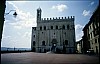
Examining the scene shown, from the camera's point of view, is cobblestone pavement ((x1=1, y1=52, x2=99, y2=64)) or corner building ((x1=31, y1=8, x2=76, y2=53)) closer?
cobblestone pavement ((x1=1, y1=52, x2=99, y2=64))

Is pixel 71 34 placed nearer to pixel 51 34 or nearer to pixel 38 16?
pixel 51 34

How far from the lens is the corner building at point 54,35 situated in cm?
5475

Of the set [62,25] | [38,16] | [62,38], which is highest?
[38,16]

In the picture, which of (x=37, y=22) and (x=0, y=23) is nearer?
(x=0, y=23)

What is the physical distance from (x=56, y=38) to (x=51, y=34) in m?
2.74

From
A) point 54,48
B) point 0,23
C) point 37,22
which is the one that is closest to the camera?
point 0,23

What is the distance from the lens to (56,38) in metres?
55.7

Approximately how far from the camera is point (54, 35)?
2211 inches

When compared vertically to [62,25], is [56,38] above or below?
below

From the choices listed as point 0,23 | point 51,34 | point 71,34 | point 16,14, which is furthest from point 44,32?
point 0,23

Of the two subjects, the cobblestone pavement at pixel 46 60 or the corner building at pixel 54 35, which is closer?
the cobblestone pavement at pixel 46 60

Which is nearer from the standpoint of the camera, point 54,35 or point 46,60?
point 46,60

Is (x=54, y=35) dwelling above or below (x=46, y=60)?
above

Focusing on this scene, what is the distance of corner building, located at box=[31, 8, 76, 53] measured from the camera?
54.8m
